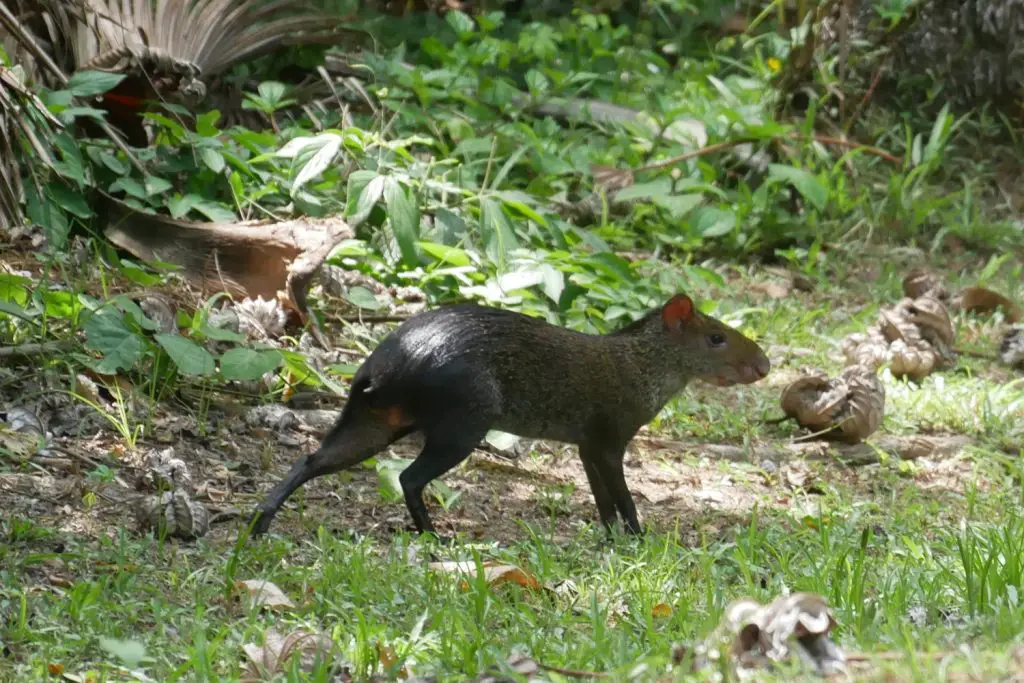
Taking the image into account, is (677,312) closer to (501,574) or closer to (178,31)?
(501,574)

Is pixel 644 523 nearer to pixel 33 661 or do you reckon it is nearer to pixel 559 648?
pixel 559 648

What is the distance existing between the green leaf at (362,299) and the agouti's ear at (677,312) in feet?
5.10

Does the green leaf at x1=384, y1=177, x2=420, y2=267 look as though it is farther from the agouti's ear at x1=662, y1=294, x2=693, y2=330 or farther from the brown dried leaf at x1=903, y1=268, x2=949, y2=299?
the brown dried leaf at x1=903, y1=268, x2=949, y2=299

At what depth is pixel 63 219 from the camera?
583 cm

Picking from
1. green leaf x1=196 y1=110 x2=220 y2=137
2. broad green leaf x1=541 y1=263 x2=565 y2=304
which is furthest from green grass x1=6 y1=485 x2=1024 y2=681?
green leaf x1=196 y1=110 x2=220 y2=137

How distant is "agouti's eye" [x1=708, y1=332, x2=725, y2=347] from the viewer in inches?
203

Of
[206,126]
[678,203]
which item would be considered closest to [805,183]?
[678,203]

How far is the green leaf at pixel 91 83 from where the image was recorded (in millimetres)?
5757

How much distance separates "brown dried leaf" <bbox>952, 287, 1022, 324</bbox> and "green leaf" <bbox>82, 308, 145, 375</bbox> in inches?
173

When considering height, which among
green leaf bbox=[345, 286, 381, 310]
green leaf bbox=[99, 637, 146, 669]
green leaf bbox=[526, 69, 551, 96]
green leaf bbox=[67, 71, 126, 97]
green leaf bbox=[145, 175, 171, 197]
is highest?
green leaf bbox=[67, 71, 126, 97]

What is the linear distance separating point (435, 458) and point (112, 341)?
1.38 m

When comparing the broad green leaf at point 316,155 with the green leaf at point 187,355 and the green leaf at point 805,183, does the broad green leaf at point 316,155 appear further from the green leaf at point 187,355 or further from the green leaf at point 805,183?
the green leaf at point 805,183

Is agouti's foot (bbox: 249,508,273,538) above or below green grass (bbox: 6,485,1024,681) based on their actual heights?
below

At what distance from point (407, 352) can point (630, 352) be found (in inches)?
38.9
